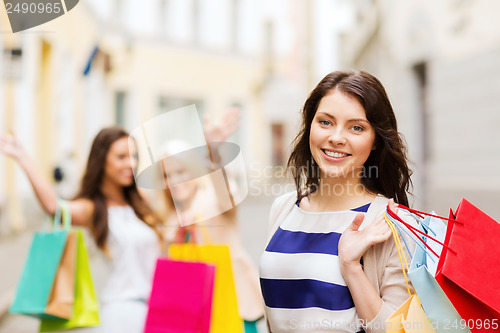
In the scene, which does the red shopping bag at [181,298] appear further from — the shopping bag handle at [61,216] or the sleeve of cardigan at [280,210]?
the shopping bag handle at [61,216]

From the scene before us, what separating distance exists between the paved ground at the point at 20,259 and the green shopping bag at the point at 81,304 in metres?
0.49

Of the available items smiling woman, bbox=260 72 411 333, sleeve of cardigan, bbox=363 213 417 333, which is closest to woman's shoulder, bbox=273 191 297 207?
smiling woman, bbox=260 72 411 333

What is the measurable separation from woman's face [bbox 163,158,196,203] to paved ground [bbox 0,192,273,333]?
619 mm

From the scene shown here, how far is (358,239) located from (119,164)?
6.40 ft

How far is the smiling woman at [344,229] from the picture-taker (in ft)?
5.20

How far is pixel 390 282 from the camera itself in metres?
1.58

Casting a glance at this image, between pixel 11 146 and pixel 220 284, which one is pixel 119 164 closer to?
pixel 11 146

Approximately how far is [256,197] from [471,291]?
773 inches

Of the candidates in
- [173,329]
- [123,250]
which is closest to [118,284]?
[123,250]

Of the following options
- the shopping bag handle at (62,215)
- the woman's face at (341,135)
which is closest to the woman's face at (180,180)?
the shopping bag handle at (62,215)

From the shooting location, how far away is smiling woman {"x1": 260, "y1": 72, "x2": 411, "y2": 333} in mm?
1584

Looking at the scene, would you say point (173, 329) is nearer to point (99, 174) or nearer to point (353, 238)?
point (353, 238)

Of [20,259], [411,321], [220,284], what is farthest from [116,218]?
[20,259]

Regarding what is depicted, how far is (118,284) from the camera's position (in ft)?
9.35
